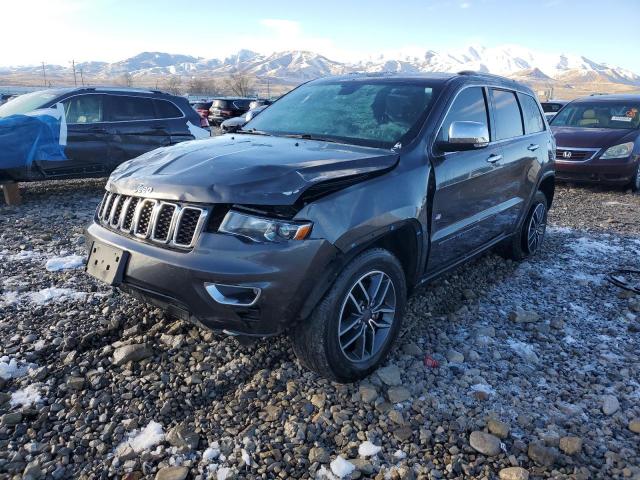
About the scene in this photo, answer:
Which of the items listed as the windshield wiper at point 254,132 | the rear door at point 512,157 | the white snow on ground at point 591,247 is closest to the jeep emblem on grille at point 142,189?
the windshield wiper at point 254,132

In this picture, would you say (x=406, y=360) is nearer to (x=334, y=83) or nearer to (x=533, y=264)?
(x=334, y=83)

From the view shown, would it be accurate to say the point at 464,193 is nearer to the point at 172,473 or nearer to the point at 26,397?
the point at 172,473

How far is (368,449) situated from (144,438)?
1107mm

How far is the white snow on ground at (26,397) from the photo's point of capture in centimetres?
271

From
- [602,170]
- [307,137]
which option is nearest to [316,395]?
[307,137]

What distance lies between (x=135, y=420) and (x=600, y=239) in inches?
226

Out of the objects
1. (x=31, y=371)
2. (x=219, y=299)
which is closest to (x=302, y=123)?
(x=219, y=299)

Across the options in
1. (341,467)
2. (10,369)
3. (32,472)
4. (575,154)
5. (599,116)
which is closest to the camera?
(32,472)

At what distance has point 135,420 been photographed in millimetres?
2621

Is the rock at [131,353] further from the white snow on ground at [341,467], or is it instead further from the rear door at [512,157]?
the rear door at [512,157]

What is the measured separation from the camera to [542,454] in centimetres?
246

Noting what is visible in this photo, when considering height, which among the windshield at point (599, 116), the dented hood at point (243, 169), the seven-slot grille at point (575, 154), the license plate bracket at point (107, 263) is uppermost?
the dented hood at point (243, 169)

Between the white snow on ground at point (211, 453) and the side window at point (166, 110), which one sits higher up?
the side window at point (166, 110)

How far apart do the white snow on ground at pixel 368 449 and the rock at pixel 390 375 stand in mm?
552
